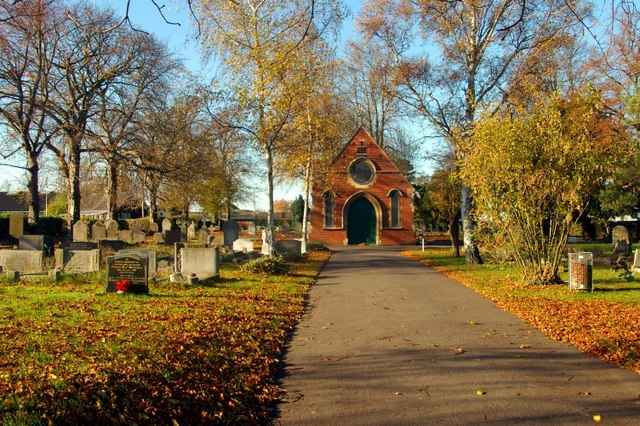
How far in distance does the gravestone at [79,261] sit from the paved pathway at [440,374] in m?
9.10

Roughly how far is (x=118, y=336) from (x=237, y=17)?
17.5 metres

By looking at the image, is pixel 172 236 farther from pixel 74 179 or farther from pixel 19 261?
pixel 19 261

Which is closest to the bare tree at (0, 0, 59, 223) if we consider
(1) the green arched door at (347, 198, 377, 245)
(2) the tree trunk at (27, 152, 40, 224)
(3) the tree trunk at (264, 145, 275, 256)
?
(2) the tree trunk at (27, 152, 40, 224)

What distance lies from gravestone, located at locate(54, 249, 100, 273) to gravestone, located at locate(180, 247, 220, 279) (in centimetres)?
266

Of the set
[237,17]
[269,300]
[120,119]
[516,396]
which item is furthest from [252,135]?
[516,396]

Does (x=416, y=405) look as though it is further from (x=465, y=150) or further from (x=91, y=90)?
(x=91, y=90)

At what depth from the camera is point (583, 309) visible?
13586 millimetres

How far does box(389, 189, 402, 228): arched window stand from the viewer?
51.7 m

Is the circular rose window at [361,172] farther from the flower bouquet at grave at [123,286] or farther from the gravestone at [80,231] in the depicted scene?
the flower bouquet at grave at [123,286]

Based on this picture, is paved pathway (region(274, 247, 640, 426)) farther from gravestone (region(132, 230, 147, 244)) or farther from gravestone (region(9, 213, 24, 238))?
gravestone (region(9, 213, 24, 238))

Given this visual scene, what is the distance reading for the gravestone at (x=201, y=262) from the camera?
1920cm

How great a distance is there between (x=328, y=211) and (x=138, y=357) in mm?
44330

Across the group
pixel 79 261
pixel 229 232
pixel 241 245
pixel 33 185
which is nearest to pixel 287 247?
pixel 241 245

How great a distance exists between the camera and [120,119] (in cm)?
3166
